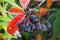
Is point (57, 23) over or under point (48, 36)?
over

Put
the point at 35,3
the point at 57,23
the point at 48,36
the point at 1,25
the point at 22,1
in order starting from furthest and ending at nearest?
the point at 48,36 < the point at 57,23 < the point at 1,25 < the point at 35,3 < the point at 22,1

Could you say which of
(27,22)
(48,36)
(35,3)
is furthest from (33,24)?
(48,36)

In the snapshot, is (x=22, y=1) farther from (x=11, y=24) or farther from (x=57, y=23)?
(x=57, y=23)

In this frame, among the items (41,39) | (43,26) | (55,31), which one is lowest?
(41,39)

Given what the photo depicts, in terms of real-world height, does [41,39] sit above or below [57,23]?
below

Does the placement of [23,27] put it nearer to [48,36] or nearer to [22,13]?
[22,13]

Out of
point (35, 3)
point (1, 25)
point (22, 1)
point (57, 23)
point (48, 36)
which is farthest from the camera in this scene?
point (48, 36)

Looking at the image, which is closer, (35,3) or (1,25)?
(35,3)

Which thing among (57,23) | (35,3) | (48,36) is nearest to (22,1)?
(35,3)

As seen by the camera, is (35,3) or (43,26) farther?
(35,3)
